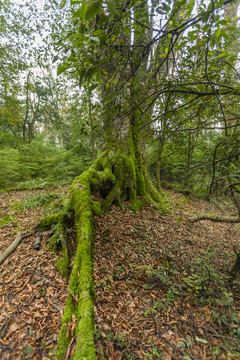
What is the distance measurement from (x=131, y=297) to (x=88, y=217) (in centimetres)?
169

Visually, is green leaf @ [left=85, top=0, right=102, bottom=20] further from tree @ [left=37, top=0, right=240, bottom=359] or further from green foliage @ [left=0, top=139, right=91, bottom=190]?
green foliage @ [left=0, top=139, right=91, bottom=190]

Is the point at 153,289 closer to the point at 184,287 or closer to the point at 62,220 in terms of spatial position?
the point at 184,287

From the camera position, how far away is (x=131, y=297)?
110 inches

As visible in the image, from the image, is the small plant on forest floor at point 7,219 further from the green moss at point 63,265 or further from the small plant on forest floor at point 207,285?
the small plant on forest floor at point 207,285

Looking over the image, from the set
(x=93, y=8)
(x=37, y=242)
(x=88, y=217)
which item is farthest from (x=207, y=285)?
(x=93, y=8)

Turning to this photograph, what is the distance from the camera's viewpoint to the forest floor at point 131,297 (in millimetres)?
2100

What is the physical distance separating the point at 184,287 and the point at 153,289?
0.61 meters

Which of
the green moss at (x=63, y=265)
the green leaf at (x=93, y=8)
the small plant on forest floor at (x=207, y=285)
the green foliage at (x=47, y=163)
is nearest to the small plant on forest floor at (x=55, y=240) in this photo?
the green moss at (x=63, y=265)

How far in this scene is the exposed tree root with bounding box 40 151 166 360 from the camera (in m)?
1.93

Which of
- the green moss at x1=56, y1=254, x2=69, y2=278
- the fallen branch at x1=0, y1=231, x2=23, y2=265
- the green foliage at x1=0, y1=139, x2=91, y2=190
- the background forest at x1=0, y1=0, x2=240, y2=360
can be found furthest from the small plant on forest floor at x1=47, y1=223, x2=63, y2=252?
the green foliage at x1=0, y1=139, x2=91, y2=190

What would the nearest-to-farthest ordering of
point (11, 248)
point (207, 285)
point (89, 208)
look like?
point (207, 285) → point (11, 248) → point (89, 208)

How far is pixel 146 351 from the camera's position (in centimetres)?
212

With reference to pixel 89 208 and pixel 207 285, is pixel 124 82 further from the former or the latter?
pixel 207 285

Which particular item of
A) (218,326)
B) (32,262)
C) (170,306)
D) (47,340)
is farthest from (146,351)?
(32,262)
